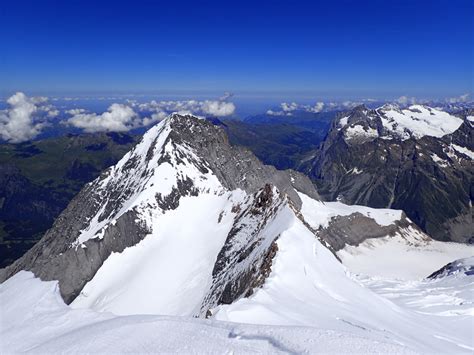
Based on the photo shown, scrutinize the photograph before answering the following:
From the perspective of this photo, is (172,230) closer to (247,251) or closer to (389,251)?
(247,251)

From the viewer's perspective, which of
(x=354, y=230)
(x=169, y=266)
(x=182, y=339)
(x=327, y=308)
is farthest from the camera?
(x=354, y=230)

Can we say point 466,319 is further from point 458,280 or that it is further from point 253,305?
point 253,305

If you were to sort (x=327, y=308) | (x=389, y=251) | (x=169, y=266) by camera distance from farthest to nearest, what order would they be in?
(x=389, y=251) → (x=169, y=266) → (x=327, y=308)

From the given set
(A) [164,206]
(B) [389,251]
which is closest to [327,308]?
(A) [164,206]

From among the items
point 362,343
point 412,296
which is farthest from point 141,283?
point 362,343

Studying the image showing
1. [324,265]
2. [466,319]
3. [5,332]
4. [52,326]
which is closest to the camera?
[52,326]

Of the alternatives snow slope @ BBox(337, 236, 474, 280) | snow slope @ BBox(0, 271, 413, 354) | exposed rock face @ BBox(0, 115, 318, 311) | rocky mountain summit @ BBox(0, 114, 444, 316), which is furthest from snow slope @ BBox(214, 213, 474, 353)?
snow slope @ BBox(337, 236, 474, 280)

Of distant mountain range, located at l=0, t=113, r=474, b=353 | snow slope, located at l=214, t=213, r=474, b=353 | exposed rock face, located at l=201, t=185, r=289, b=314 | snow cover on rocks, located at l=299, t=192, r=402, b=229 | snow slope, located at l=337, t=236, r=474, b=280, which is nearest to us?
distant mountain range, located at l=0, t=113, r=474, b=353

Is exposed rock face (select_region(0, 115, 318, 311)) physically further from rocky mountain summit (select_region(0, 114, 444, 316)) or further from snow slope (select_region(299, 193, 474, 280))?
snow slope (select_region(299, 193, 474, 280))
